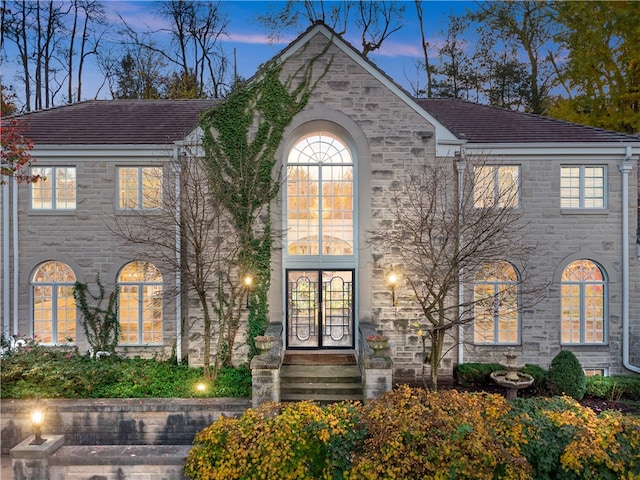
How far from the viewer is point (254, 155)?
11.3m

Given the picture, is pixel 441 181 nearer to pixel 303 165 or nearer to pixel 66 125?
pixel 303 165

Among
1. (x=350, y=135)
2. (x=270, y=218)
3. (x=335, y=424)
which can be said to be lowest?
(x=335, y=424)

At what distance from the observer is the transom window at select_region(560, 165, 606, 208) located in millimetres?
12383

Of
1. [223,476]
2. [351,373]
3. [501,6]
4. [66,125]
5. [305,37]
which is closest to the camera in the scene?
[223,476]

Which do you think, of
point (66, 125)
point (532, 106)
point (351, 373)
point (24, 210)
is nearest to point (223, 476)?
point (351, 373)

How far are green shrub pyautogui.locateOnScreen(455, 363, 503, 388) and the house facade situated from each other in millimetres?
403

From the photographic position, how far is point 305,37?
1114 cm

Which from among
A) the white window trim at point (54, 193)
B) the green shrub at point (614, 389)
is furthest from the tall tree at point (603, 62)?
the white window trim at point (54, 193)

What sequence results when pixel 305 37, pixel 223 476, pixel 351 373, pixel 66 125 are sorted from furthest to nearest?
pixel 66 125 < pixel 305 37 < pixel 351 373 < pixel 223 476

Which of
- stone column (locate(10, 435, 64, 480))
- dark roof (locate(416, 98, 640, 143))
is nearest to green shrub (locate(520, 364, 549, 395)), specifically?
dark roof (locate(416, 98, 640, 143))

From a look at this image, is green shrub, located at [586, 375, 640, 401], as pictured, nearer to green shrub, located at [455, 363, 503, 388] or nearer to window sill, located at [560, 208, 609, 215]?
green shrub, located at [455, 363, 503, 388]

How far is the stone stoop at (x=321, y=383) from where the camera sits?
31.4 feet

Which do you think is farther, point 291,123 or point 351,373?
point 291,123

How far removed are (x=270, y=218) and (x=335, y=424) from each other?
6216 millimetres
